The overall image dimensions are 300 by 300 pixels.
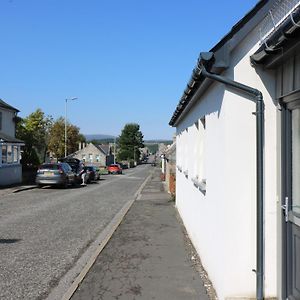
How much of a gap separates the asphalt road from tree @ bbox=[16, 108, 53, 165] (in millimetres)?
23663

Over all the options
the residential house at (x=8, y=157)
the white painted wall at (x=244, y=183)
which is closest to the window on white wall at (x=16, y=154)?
the residential house at (x=8, y=157)

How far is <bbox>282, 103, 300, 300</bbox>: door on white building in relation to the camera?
454cm

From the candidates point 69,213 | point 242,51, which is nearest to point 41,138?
point 69,213

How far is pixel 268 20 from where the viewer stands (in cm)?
480

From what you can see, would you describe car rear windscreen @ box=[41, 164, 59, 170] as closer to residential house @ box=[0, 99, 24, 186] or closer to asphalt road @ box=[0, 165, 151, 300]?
residential house @ box=[0, 99, 24, 186]

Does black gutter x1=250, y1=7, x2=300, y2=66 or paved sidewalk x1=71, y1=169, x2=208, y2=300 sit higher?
black gutter x1=250, y1=7, x2=300, y2=66

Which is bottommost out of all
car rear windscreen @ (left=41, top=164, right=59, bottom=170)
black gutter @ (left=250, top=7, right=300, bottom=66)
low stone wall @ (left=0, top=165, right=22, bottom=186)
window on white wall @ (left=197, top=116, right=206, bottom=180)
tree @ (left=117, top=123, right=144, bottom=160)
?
low stone wall @ (left=0, top=165, right=22, bottom=186)

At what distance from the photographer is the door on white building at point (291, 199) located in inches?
179

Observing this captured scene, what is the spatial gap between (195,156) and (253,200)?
403 cm

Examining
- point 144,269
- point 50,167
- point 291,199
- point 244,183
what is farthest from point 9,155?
point 291,199

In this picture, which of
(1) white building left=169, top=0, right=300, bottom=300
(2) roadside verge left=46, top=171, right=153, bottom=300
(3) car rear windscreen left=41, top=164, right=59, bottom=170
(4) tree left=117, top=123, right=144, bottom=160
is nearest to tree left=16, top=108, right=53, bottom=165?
(3) car rear windscreen left=41, top=164, right=59, bottom=170

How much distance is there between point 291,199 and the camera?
4770 mm

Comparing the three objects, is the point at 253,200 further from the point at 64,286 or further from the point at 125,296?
the point at 64,286

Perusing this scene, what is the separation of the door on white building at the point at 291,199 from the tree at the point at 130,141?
142 metres
